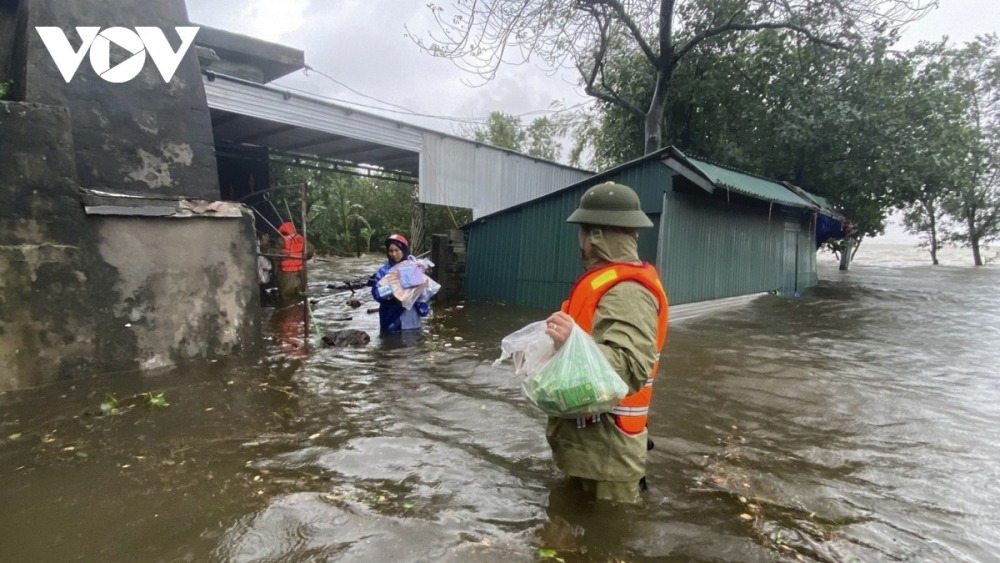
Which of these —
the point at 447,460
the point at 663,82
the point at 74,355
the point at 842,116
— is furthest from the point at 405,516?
the point at 842,116

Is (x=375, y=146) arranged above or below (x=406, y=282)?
above

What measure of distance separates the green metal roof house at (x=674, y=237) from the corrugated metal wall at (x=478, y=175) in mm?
1094

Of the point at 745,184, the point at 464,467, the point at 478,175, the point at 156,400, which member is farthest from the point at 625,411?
the point at 478,175

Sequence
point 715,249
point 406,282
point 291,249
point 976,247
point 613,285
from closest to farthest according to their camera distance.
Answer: point 613,285 < point 406,282 < point 291,249 < point 715,249 < point 976,247

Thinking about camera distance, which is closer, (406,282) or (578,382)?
(578,382)

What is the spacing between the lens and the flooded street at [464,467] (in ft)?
9.24

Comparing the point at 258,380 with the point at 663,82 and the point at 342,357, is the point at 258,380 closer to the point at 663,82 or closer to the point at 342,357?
the point at 342,357

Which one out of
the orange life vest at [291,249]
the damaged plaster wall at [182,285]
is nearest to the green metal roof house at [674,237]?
the orange life vest at [291,249]

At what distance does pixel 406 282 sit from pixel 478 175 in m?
6.93

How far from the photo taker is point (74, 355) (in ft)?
17.0

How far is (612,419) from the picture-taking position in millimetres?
2611

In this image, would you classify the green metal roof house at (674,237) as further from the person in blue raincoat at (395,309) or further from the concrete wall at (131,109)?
the concrete wall at (131,109)
